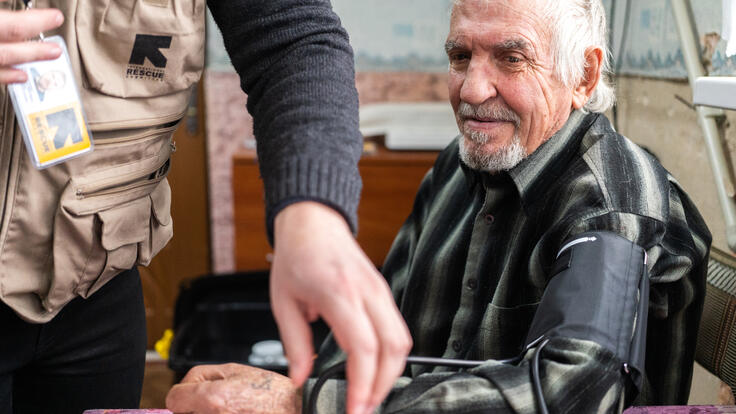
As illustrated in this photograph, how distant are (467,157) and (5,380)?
882 mm

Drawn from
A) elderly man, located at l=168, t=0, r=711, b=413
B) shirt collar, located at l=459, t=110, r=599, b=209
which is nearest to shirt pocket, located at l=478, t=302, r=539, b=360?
elderly man, located at l=168, t=0, r=711, b=413

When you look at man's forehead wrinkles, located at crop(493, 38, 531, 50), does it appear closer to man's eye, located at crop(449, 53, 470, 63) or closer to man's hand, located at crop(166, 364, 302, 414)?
man's eye, located at crop(449, 53, 470, 63)

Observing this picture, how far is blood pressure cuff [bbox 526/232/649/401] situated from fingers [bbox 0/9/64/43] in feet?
2.15

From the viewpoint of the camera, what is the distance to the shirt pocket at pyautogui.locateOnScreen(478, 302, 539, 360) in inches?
44.5

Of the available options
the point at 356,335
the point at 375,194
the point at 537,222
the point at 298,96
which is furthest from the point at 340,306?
the point at 375,194

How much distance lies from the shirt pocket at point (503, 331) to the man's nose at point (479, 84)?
15.9 inches

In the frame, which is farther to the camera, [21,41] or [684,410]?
[684,410]

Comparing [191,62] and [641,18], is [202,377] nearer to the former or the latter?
[191,62]

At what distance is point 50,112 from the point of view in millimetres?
685

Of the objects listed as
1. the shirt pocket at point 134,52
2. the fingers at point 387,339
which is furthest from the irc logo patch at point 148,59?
the fingers at point 387,339

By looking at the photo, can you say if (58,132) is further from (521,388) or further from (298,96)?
(521,388)

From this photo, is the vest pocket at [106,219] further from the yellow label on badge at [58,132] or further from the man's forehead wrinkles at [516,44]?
the man's forehead wrinkles at [516,44]

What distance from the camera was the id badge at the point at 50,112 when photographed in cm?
67

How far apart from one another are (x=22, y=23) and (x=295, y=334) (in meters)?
0.37
